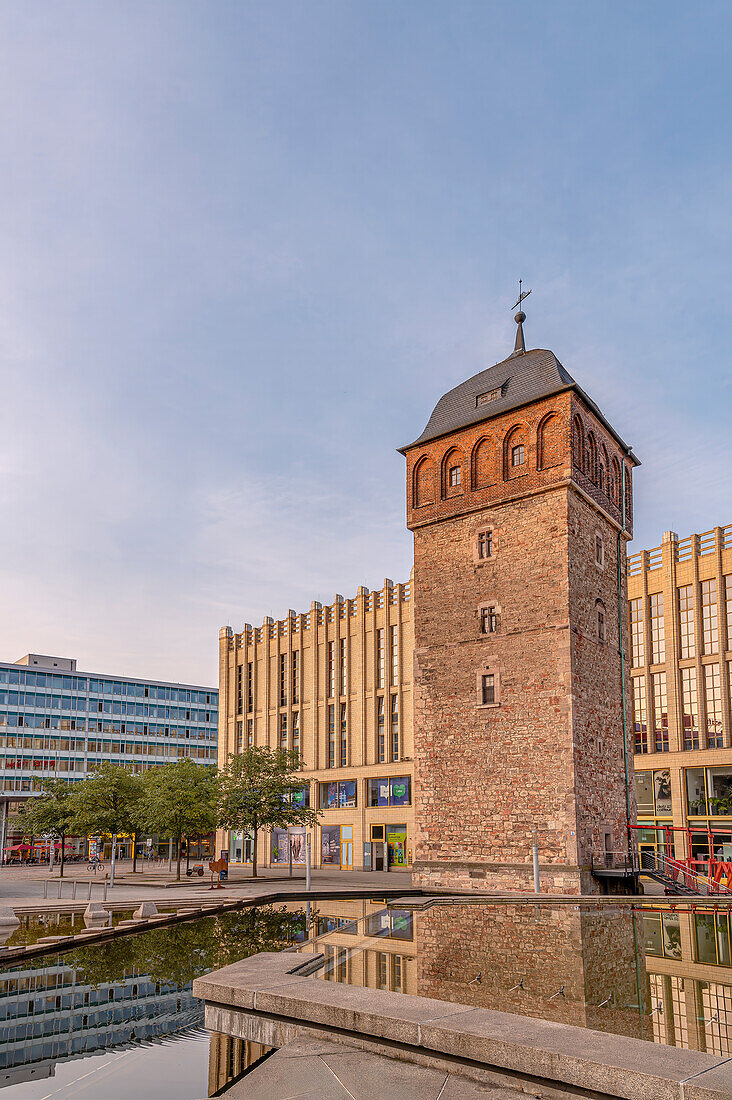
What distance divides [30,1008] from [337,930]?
5310mm

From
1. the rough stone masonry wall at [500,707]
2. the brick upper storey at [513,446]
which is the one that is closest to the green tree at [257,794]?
the rough stone masonry wall at [500,707]

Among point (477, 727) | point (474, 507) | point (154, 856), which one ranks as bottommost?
point (154, 856)

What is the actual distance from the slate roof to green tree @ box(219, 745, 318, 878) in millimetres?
17093

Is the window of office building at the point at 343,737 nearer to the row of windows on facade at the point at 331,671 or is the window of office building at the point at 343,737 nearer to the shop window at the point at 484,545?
the row of windows on facade at the point at 331,671

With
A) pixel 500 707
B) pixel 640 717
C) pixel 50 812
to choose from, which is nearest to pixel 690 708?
pixel 640 717

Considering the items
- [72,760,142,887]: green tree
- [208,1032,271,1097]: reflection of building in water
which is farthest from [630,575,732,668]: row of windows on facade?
[208,1032,271,1097]: reflection of building in water

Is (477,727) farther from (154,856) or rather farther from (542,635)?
(154,856)

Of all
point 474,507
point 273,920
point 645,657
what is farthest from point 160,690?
point 273,920

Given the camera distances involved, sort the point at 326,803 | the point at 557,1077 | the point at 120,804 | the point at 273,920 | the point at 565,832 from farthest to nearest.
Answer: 1. the point at 326,803
2. the point at 120,804
3. the point at 565,832
4. the point at 273,920
5. the point at 557,1077

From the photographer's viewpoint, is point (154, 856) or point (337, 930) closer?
point (337, 930)

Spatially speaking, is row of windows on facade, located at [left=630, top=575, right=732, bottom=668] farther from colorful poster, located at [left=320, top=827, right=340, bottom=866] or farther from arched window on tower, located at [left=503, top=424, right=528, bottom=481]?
arched window on tower, located at [left=503, top=424, right=528, bottom=481]

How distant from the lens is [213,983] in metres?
11.6

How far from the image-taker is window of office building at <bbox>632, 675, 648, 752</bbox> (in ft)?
164

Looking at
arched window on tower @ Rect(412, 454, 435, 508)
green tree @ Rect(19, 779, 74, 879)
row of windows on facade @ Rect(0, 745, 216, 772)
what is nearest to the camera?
arched window on tower @ Rect(412, 454, 435, 508)
